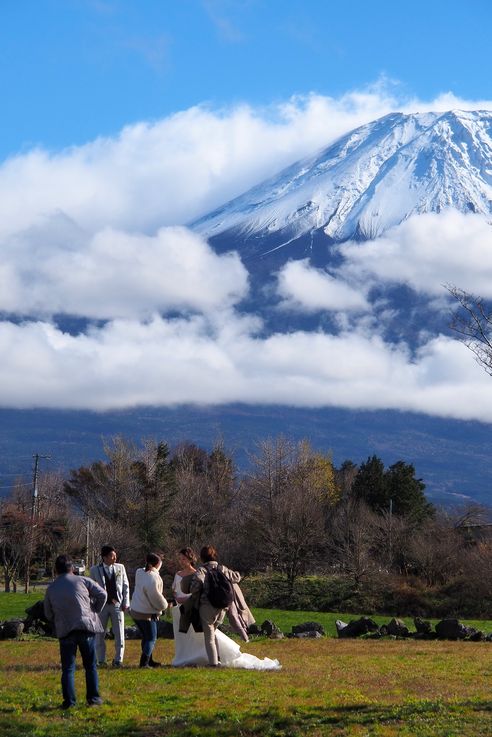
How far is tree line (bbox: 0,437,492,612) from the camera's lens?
58188 mm

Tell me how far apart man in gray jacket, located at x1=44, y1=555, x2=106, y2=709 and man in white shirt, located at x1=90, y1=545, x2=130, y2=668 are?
12.0 feet

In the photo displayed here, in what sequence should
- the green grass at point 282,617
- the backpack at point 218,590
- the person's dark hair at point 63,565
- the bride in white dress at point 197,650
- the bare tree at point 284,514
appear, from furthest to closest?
the bare tree at point 284,514, the green grass at point 282,617, the bride in white dress at point 197,650, the backpack at point 218,590, the person's dark hair at point 63,565

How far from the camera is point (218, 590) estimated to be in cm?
1554

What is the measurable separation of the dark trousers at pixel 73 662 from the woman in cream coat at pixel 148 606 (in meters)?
3.92

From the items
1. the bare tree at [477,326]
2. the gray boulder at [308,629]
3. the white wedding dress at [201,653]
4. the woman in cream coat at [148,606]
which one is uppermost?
the bare tree at [477,326]

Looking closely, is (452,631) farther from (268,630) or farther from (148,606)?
(148,606)

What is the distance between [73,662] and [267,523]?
49.3 meters

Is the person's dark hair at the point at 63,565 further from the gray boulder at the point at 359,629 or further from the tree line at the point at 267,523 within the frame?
the tree line at the point at 267,523

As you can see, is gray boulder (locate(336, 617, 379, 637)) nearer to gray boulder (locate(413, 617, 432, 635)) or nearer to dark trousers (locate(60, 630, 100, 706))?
gray boulder (locate(413, 617, 432, 635))

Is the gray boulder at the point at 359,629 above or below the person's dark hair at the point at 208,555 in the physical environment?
below

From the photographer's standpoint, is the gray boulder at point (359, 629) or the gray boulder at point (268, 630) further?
the gray boulder at point (359, 629)

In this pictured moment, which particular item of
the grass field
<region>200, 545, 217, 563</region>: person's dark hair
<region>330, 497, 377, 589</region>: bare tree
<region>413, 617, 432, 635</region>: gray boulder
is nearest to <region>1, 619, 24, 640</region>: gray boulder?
the grass field

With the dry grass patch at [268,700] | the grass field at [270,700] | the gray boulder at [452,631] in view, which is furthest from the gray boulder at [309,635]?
the dry grass patch at [268,700]

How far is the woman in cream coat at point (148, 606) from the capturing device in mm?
16188
